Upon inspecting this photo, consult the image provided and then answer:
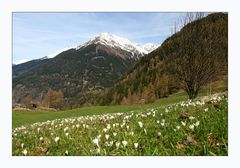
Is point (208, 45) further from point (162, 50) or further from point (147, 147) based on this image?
point (147, 147)

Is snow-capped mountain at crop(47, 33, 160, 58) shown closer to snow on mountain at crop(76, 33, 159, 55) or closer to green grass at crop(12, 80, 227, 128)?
snow on mountain at crop(76, 33, 159, 55)

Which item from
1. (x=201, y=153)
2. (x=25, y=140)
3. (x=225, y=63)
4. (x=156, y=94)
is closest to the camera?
(x=201, y=153)

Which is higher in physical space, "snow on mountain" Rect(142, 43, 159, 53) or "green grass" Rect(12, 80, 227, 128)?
"snow on mountain" Rect(142, 43, 159, 53)

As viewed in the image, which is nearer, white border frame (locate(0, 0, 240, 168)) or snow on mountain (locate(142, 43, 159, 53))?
white border frame (locate(0, 0, 240, 168))

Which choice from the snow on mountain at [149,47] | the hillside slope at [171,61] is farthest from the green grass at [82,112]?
the snow on mountain at [149,47]

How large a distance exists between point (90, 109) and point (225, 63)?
8.24 feet

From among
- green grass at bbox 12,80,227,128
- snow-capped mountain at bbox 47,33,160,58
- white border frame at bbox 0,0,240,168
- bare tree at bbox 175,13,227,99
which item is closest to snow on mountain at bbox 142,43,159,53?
snow-capped mountain at bbox 47,33,160,58

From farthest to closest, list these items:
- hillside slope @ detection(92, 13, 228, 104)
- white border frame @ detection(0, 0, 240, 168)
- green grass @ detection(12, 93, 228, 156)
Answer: hillside slope @ detection(92, 13, 228, 104)
white border frame @ detection(0, 0, 240, 168)
green grass @ detection(12, 93, 228, 156)

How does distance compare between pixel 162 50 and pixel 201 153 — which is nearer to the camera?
pixel 201 153

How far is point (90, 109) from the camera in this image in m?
6.67
